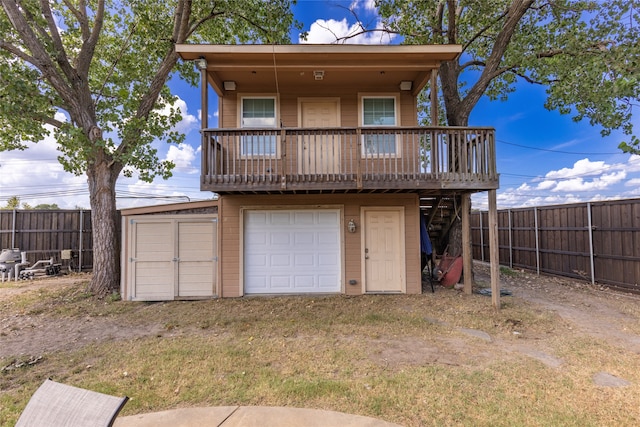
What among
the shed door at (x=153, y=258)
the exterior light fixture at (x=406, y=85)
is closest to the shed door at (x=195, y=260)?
the shed door at (x=153, y=258)

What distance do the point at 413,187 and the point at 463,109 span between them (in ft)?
12.0

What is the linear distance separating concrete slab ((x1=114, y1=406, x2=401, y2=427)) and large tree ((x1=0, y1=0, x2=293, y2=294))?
19.4 ft

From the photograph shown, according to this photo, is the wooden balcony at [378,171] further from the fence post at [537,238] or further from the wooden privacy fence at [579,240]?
the fence post at [537,238]

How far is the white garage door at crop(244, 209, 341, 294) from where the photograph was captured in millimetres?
7117

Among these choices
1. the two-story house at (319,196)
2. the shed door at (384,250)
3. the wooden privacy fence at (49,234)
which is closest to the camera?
the two-story house at (319,196)

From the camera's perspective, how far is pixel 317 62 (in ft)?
20.4

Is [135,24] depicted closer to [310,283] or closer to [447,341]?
[310,283]

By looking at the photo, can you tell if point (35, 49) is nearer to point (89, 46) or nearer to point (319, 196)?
point (89, 46)

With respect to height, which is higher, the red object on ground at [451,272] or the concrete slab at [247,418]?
the red object on ground at [451,272]

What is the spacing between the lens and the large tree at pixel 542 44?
7.00 m

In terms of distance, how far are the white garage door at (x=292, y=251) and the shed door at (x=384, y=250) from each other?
737 mm

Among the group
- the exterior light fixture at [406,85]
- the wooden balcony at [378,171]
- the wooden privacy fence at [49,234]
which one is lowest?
the wooden privacy fence at [49,234]

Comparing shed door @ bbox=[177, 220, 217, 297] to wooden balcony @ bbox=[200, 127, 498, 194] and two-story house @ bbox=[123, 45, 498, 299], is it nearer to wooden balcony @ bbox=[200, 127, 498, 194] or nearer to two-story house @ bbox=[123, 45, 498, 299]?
two-story house @ bbox=[123, 45, 498, 299]

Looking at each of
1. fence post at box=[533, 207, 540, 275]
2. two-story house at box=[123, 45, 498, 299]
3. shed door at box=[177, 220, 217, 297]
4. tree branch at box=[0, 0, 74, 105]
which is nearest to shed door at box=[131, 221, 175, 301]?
two-story house at box=[123, 45, 498, 299]
